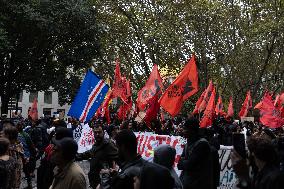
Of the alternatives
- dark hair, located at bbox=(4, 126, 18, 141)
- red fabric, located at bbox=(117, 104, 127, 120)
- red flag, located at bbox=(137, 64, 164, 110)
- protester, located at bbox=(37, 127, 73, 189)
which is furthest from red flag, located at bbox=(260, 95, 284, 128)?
protester, located at bbox=(37, 127, 73, 189)

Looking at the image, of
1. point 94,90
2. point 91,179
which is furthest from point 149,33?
point 91,179

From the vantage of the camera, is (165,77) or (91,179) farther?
(165,77)

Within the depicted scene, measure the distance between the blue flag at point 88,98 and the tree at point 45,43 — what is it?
16.3 meters

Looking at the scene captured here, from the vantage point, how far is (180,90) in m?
11.8

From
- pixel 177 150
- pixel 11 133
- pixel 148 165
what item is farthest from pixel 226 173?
pixel 148 165

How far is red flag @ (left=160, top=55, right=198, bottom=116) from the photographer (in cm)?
1170

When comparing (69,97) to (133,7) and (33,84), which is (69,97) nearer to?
(33,84)

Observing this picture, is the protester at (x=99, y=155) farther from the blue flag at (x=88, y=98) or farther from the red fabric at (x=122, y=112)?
the red fabric at (x=122, y=112)

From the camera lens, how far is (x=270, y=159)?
4.43m

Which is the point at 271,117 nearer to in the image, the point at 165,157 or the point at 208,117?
the point at 208,117

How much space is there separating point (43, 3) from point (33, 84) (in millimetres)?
4657

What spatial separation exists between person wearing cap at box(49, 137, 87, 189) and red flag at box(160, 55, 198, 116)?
677 centimetres

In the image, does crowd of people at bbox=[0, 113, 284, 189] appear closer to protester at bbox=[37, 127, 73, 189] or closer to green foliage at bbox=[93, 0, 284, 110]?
protester at bbox=[37, 127, 73, 189]

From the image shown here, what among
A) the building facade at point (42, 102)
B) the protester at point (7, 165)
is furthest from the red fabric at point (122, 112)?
the building facade at point (42, 102)
